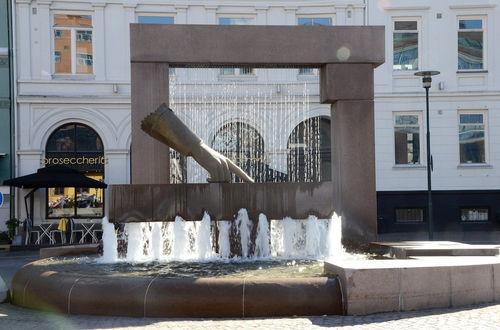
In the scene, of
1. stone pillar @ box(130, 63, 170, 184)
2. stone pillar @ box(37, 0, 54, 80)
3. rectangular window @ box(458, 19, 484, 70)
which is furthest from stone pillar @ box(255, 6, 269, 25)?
stone pillar @ box(130, 63, 170, 184)

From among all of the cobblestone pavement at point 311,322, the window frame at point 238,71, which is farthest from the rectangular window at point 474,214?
the cobblestone pavement at point 311,322

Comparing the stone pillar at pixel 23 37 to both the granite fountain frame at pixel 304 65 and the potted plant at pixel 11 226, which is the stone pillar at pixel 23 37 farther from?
the granite fountain frame at pixel 304 65

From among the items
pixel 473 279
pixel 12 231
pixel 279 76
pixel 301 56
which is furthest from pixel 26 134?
pixel 473 279

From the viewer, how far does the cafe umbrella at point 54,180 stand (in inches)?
907

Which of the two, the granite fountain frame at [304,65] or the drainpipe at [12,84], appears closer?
the granite fountain frame at [304,65]

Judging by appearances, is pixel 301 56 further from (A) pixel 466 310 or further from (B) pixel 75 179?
(B) pixel 75 179

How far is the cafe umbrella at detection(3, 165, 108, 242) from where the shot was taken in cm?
2305

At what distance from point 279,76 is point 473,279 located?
19107mm

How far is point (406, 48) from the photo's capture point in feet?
89.5

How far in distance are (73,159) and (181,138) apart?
15350 millimetres

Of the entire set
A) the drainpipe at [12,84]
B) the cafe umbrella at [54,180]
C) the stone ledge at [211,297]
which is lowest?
the stone ledge at [211,297]

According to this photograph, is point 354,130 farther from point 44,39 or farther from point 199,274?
point 44,39

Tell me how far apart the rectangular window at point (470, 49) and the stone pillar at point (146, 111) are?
1726 cm

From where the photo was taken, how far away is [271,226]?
12.7m
